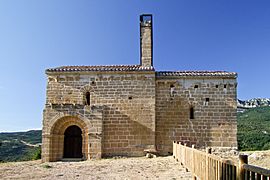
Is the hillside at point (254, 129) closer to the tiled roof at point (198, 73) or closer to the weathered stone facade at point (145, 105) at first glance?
the weathered stone facade at point (145, 105)

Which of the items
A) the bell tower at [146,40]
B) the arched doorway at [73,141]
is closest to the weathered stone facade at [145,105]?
the arched doorway at [73,141]

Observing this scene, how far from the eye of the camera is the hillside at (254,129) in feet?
100

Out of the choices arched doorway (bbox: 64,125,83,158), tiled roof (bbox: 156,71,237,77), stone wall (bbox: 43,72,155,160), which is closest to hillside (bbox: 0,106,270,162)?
arched doorway (bbox: 64,125,83,158)

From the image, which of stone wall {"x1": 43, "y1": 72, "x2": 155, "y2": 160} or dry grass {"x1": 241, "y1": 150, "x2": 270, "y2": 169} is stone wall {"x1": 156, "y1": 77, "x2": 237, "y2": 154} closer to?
stone wall {"x1": 43, "y1": 72, "x2": 155, "y2": 160}

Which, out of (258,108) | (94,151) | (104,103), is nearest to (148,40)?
(104,103)

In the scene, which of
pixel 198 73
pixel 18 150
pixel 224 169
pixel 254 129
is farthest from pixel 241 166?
pixel 254 129

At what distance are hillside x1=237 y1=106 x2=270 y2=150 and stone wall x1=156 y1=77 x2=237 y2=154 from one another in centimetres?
1417

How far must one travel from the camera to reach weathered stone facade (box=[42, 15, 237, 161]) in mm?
15875

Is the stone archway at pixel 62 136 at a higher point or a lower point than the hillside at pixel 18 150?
higher

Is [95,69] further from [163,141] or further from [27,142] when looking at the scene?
[27,142]

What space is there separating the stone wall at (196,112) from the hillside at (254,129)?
46.5ft

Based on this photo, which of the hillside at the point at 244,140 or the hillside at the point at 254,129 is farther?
the hillside at the point at 244,140

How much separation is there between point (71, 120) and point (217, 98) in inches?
322

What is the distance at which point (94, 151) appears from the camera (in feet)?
49.3
